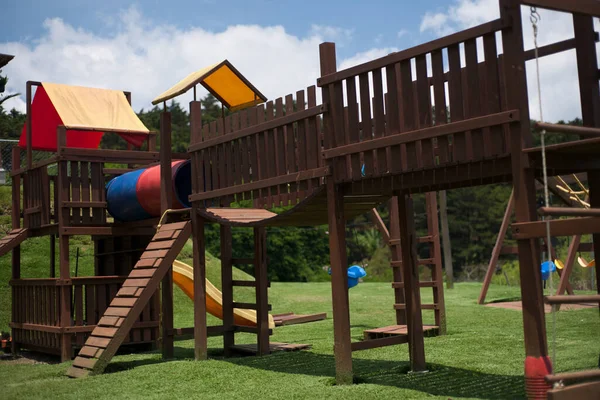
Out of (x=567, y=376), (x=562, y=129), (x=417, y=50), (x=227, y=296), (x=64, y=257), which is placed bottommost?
(x=567, y=376)

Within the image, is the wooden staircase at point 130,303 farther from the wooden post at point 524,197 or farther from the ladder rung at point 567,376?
the ladder rung at point 567,376

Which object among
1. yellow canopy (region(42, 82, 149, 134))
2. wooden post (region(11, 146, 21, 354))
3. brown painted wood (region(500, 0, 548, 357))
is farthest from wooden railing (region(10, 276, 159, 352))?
brown painted wood (region(500, 0, 548, 357))

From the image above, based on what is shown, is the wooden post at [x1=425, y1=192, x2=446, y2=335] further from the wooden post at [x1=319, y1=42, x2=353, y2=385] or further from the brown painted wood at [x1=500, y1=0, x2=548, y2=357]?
the brown painted wood at [x1=500, y1=0, x2=548, y2=357]

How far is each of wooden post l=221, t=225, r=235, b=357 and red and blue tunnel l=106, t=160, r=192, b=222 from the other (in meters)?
0.91

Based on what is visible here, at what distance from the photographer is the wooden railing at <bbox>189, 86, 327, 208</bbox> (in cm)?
810

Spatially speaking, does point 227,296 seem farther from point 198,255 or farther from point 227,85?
point 227,85

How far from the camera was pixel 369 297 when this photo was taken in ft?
61.9

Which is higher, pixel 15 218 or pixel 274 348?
pixel 15 218

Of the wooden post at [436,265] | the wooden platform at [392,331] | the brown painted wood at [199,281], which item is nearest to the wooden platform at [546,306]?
the wooden post at [436,265]

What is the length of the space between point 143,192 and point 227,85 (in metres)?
2.17

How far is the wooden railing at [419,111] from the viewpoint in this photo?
20.1 feet

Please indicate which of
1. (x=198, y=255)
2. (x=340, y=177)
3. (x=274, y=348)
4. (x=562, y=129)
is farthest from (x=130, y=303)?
(x=562, y=129)

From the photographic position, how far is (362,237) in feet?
142

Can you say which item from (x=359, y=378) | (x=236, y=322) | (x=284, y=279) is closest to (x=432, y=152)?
(x=359, y=378)
